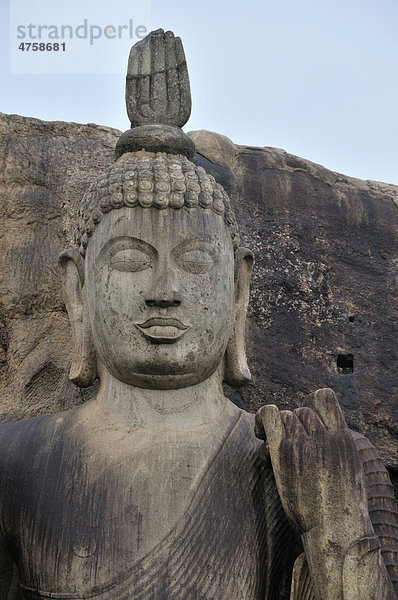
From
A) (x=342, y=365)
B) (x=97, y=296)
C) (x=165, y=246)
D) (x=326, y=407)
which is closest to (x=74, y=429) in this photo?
(x=97, y=296)

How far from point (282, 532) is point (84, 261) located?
154cm

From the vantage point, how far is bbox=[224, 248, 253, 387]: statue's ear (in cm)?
445

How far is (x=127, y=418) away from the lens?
4070 millimetres

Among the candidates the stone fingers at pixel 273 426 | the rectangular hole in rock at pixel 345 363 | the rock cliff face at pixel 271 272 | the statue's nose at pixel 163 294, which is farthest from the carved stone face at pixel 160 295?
the rectangular hole in rock at pixel 345 363

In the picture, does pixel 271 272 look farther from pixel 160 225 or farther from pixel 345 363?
pixel 160 225

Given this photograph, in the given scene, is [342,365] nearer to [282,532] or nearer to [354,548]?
[282,532]

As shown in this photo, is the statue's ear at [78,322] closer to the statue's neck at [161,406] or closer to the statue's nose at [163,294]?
the statue's neck at [161,406]

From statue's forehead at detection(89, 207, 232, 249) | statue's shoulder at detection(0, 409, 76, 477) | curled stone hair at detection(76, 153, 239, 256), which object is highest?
curled stone hair at detection(76, 153, 239, 256)

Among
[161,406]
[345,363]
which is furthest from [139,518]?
[345,363]

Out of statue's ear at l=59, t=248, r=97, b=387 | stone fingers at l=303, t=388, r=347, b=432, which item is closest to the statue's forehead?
statue's ear at l=59, t=248, r=97, b=387

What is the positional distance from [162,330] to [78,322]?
0.67 metres

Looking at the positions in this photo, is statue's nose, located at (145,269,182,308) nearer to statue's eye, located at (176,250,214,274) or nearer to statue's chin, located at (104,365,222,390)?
statue's eye, located at (176,250,214,274)

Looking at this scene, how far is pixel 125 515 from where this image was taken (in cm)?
374

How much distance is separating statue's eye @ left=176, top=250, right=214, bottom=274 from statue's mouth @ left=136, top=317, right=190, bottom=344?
262mm
